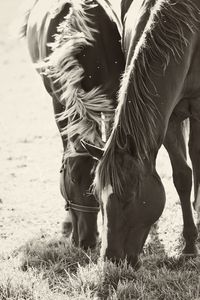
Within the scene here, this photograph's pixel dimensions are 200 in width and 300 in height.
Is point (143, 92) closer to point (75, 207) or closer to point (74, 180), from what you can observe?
point (74, 180)

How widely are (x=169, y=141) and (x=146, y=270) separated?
118 cm

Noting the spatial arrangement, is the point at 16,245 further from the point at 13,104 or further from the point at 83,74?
the point at 13,104

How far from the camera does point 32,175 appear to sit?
7.12 metres

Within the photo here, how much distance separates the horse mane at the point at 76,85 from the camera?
3.85m

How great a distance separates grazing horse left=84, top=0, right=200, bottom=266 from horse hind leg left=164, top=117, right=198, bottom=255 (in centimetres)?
66

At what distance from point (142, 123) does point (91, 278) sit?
3.93 ft

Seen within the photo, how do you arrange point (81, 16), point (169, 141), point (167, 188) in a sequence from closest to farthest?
point (81, 16) < point (169, 141) < point (167, 188)

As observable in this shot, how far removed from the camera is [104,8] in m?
4.61

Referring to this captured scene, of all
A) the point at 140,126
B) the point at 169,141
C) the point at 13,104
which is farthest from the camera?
the point at 13,104

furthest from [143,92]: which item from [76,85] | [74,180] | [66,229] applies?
[66,229]

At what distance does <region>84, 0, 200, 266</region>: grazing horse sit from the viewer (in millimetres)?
3477

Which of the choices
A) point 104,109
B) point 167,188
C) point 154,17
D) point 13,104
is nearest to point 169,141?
point 104,109

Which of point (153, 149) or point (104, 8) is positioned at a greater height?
point (104, 8)

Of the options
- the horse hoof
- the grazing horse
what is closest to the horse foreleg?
the horse hoof
